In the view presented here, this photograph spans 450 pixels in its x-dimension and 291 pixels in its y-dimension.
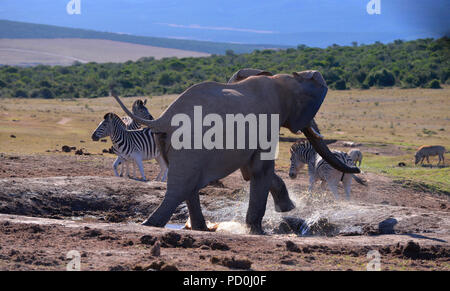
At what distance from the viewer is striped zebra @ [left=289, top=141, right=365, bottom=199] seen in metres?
13.4

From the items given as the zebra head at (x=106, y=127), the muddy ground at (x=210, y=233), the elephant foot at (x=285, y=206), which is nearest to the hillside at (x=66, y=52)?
the zebra head at (x=106, y=127)

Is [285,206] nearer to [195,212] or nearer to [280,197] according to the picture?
[280,197]

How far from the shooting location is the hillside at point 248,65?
4741 centimetres

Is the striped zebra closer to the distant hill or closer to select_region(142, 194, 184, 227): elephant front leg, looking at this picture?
select_region(142, 194, 184, 227): elephant front leg

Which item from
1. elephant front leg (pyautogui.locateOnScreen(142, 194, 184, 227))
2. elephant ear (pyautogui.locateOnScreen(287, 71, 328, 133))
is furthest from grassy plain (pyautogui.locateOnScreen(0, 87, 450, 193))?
elephant front leg (pyautogui.locateOnScreen(142, 194, 184, 227))

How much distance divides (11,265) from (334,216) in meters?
5.32

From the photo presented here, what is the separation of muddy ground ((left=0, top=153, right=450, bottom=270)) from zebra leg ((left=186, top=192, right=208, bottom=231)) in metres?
0.65

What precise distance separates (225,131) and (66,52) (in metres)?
135

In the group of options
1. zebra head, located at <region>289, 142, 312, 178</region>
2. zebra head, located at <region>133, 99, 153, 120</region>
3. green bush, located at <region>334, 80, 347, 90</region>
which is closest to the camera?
zebra head, located at <region>289, 142, 312, 178</region>

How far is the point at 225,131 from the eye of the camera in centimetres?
882

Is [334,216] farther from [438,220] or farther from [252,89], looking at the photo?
[252,89]

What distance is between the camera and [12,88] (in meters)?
51.2

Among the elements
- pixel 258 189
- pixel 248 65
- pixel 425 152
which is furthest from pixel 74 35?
pixel 258 189

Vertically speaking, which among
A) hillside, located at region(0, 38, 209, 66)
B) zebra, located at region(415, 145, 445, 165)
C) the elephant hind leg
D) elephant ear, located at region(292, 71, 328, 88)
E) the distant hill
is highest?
the distant hill
